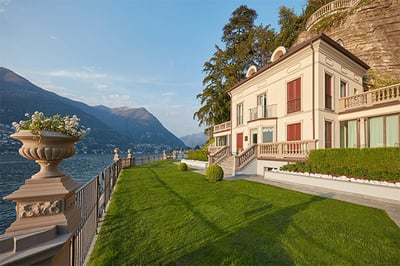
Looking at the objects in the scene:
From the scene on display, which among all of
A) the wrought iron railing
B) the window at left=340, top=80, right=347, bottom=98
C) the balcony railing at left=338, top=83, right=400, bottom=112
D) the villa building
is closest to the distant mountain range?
the wrought iron railing

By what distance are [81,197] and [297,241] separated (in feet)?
14.4

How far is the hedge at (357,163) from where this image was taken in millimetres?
8352

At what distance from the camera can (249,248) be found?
379 cm

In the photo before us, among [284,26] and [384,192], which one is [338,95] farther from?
[284,26]

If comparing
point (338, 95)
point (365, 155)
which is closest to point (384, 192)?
point (365, 155)

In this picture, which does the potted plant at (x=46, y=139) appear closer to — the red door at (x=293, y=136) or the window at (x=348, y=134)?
the red door at (x=293, y=136)

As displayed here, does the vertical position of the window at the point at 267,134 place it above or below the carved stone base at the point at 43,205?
above

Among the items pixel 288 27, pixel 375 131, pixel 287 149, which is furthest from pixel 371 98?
pixel 288 27

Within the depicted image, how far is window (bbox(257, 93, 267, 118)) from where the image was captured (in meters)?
17.8

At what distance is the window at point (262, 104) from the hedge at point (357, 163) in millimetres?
7062

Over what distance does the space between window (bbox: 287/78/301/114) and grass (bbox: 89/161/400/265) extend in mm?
9275

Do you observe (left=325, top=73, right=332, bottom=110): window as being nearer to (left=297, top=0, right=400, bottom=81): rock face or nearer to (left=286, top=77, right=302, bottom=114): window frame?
(left=286, top=77, right=302, bottom=114): window frame

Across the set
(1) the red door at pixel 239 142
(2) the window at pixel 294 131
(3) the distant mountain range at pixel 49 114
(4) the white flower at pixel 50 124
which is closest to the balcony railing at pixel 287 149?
(2) the window at pixel 294 131

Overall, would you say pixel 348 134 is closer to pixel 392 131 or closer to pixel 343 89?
pixel 392 131
